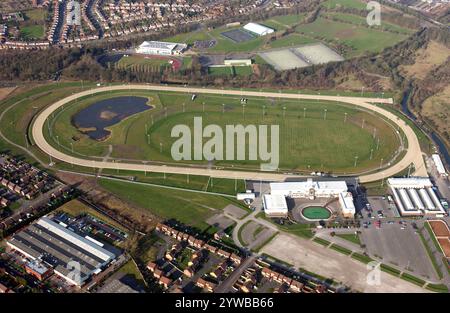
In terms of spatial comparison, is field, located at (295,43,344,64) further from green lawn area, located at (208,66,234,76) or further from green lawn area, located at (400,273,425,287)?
green lawn area, located at (400,273,425,287)

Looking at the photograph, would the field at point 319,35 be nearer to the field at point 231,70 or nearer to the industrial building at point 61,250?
the field at point 231,70

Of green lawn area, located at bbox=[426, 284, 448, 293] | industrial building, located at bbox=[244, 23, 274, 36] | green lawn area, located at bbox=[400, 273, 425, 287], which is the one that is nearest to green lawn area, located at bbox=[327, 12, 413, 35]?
industrial building, located at bbox=[244, 23, 274, 36]

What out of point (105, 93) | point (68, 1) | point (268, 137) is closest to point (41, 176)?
point (105, 93)

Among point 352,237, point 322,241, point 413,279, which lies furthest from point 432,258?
point 322,241

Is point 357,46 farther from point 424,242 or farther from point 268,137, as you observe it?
point 424,242

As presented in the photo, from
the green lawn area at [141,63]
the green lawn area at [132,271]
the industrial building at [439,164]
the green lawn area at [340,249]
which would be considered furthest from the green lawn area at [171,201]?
the green lawn area at [141,63]

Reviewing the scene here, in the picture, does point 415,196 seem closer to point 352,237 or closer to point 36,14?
point 352,237

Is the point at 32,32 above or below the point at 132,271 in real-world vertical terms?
above

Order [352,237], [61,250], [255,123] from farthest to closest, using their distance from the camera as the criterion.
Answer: [255,123]
[352,237]
[61,250]
